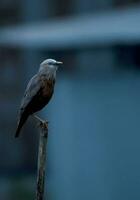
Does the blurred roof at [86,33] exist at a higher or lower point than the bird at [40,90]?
higher

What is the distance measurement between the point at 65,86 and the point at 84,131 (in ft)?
2.40

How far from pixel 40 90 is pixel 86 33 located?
50.1 ft

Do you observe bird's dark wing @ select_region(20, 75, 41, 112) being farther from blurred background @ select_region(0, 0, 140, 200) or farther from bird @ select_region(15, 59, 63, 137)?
blurred background @ select_region(0, 0, 140, 200)

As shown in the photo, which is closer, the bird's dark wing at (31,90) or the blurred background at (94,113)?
the bird's dark wing at (31,90)

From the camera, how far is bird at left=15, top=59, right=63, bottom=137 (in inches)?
258

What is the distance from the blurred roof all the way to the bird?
12.6m

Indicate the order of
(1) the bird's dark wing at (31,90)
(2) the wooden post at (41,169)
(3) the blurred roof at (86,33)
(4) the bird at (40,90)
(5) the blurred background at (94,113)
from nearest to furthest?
1. (2) the wooden post at (41,169)
2. (4) the bird at (40,90)
3. (1) the bird's dark wing at (31,90)
4. (5) the blurred background at (94,113)
5. (3) the blurred roof at (86,33)

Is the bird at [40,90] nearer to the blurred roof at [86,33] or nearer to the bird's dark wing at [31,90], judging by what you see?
the bird's dark wing at [31,90]

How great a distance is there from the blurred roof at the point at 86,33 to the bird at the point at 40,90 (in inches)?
496

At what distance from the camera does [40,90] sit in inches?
262

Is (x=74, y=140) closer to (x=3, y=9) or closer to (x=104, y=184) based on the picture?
(x=104, y=184)

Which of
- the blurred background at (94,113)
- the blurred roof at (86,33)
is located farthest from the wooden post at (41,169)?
the blurred roof at (86,33)

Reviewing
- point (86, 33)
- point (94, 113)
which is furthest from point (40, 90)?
point (86, 33)

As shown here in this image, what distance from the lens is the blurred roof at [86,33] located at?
2003 cm
